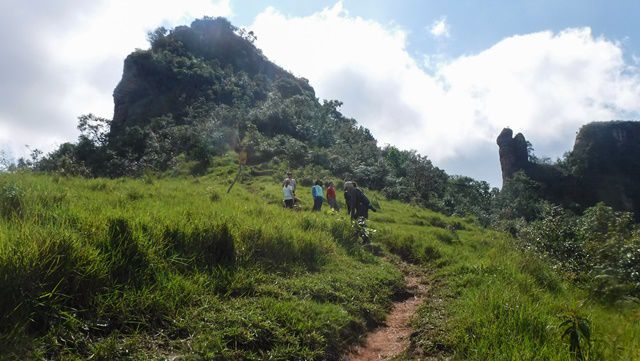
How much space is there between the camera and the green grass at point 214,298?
193 inches

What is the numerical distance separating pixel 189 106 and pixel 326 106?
17.6m

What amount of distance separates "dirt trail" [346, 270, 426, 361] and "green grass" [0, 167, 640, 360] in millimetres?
199

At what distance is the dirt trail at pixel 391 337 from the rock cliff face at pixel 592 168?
60.3 meters

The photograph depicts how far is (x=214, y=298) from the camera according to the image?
249 inches

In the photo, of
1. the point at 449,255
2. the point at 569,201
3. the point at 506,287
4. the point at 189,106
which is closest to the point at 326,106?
the point at 189,106

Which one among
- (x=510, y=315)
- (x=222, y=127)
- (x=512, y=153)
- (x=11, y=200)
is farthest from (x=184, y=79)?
(x=510, y=315)

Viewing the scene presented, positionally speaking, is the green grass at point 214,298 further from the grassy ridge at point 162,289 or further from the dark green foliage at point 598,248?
the dark green foliage at point 598,248

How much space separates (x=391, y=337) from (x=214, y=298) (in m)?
2.81

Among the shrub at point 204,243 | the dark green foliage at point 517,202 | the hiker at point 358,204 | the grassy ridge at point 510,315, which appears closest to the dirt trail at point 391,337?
the grassy ridge at point 510,315

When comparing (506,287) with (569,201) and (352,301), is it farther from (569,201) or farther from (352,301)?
(569,201)

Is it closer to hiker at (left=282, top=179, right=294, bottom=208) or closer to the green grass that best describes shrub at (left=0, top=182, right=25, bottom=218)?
the green grass

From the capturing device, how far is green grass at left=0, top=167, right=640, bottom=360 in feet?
16.1

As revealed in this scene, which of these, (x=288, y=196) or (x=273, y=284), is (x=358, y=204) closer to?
(x=288, y=196)

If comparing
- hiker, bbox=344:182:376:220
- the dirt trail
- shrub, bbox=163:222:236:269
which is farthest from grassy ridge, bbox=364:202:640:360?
hiker, bbox=344:182:376:220
